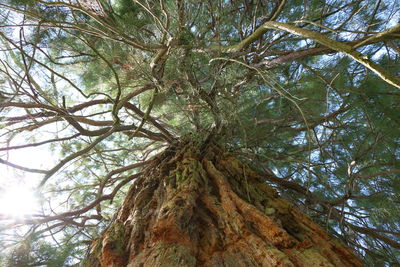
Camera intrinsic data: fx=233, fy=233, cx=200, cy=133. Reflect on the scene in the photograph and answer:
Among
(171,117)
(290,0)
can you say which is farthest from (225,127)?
(290,0)

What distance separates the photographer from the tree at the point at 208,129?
0.91 m

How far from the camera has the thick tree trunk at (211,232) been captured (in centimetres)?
82

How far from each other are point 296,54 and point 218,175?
1.01m

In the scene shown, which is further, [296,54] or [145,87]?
[145,87]

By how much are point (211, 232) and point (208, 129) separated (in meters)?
1.18

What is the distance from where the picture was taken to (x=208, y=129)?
2059 millimetres

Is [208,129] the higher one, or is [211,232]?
[208,129]

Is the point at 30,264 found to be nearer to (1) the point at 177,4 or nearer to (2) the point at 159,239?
(2) the point at 159,239

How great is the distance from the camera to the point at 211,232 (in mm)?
973

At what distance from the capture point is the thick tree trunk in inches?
32.3

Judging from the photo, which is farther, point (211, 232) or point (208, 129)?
point (208, 129)

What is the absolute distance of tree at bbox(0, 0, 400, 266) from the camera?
0.91m

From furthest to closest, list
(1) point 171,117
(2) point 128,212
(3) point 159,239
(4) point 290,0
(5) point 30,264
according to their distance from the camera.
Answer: (1) point 171,117 < (4) point 290,0 < (5) point 30,264 < (2) point 128,212 < (3) point 159,239

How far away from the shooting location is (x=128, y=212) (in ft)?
4.35
